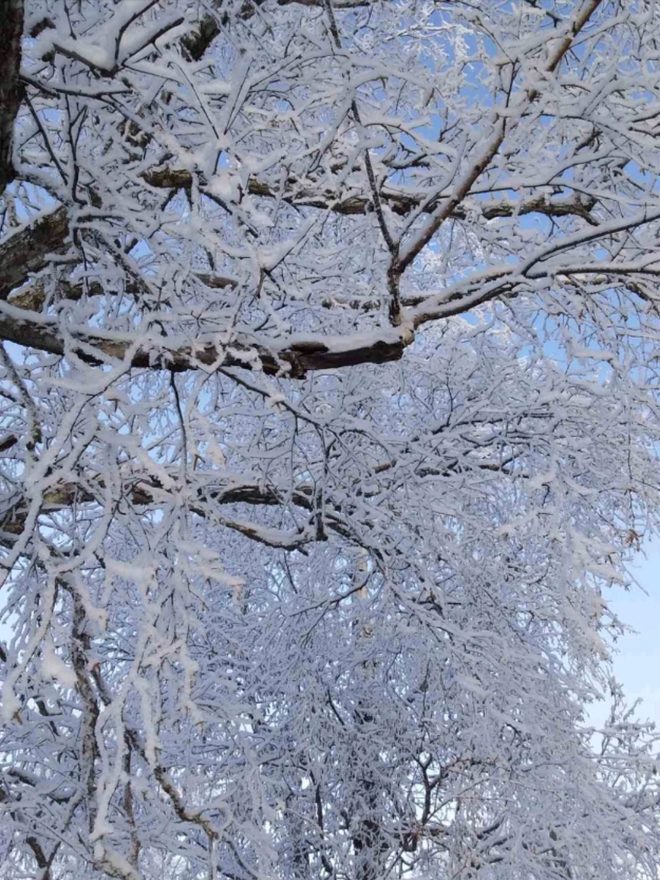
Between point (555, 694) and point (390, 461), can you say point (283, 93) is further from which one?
point (555, 694)

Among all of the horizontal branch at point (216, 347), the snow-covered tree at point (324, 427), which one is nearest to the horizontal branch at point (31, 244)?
the snow-covered tree at point (324, 427)

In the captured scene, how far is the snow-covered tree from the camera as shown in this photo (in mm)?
2920

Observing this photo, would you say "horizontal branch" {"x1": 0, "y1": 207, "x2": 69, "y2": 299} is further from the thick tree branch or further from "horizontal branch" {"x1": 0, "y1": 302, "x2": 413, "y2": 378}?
the thick tree branch

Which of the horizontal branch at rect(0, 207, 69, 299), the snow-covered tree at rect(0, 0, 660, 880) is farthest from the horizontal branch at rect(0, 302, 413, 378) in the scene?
the horizontal branch at rect(0, 207, 69, 299)

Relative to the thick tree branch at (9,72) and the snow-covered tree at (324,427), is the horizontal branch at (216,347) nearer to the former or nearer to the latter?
the snow-covered tree at (324,427)

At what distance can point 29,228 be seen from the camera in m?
3.77

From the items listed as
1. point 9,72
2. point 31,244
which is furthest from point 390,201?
point 9,72

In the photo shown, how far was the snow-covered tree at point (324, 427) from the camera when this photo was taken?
2920 millimetres

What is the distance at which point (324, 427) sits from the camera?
14.3ft

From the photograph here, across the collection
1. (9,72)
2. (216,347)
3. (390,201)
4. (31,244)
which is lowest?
(390,201)

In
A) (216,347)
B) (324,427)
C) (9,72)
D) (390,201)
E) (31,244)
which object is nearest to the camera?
(9,72)

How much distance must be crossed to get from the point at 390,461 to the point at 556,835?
3721 mm

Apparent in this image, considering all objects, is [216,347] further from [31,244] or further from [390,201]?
[390,201]

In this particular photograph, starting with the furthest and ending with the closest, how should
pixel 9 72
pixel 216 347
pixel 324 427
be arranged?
pixel 324 427 → pixel 216 347 → pixel 9 72
